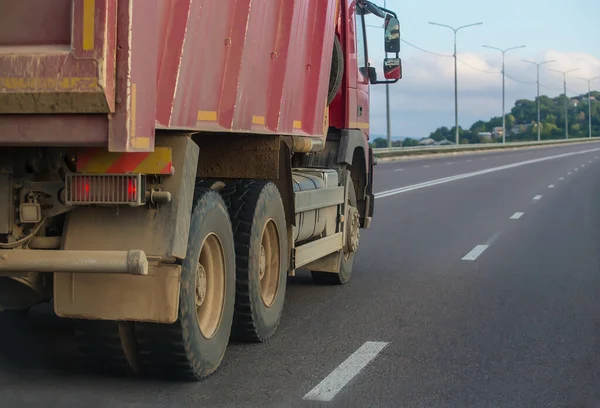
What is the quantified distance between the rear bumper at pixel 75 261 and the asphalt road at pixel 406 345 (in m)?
0.71

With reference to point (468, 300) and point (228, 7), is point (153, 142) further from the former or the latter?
point (468, 300)

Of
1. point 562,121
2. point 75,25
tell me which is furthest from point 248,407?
point 562,121

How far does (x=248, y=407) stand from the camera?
214 inches

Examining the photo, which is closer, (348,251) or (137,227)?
(137,227)

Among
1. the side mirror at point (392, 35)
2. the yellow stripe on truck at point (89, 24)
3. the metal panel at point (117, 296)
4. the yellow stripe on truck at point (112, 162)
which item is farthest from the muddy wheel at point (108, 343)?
the side mirror at point (392, 35)

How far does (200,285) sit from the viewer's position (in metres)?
6.16

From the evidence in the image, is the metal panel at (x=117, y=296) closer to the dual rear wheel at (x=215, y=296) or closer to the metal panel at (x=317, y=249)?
the dual rear wheel at (x=215, y=296)

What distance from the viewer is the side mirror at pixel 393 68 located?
37.2ft

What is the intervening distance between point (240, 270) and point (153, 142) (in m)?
1.97

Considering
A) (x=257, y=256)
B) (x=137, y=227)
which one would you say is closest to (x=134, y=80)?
(x=137, y=227)

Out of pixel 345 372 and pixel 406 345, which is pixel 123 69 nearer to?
pixel 345 372

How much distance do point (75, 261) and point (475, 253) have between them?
8757 millimetres

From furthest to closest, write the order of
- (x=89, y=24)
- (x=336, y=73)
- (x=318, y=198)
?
1. (x=336, y=73)
2. (x=318, y=198)
3. (x=89, y=24)

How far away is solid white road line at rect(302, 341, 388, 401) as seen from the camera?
18.8ft
